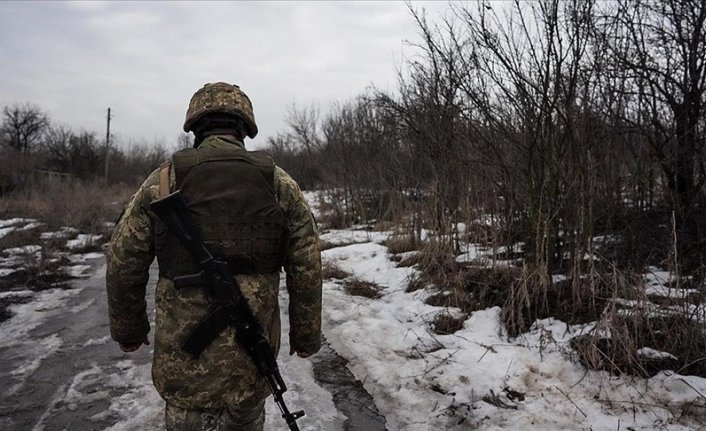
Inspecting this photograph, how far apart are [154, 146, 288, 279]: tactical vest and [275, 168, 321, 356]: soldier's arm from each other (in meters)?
0.12

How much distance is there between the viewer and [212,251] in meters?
1.83

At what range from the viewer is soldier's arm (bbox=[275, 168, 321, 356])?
2.03 m

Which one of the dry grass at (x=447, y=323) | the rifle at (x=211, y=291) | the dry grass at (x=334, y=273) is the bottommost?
the dry grass at (x=447, y=323)

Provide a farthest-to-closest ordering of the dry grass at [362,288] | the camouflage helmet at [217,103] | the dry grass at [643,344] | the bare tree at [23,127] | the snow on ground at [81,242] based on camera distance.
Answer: the bare tree at [23,127], the snow on ground at [81,242], the dry grass at [362,288], the dry grass at [643,344], the camouflage helmet at [217,103]

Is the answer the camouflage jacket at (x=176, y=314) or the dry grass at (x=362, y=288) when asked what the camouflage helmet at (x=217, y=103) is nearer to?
the camouflage jacket at (x=176, y=314)

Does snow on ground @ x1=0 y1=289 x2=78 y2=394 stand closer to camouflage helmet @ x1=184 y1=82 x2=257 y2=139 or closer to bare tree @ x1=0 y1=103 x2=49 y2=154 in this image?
camouflage helmet @ x1=184 y1=82 x2=257 y2=139

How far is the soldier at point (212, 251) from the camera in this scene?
1840 millimetres

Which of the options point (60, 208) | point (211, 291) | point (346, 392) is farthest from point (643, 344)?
point (60, 208)

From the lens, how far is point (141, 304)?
1990mm

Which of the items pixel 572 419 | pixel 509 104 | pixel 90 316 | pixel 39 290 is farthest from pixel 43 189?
pixel 572 419

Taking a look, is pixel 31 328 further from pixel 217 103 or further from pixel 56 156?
pixel 56 156

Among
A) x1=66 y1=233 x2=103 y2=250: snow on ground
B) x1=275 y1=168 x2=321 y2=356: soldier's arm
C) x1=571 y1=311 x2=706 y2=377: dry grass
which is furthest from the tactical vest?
x1=66 y1=233 x2=103 y2=250: snow on ground

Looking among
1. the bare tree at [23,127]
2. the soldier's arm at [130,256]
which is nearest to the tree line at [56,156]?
the bare tree at [23,127]

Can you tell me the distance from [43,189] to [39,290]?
14.7 m
